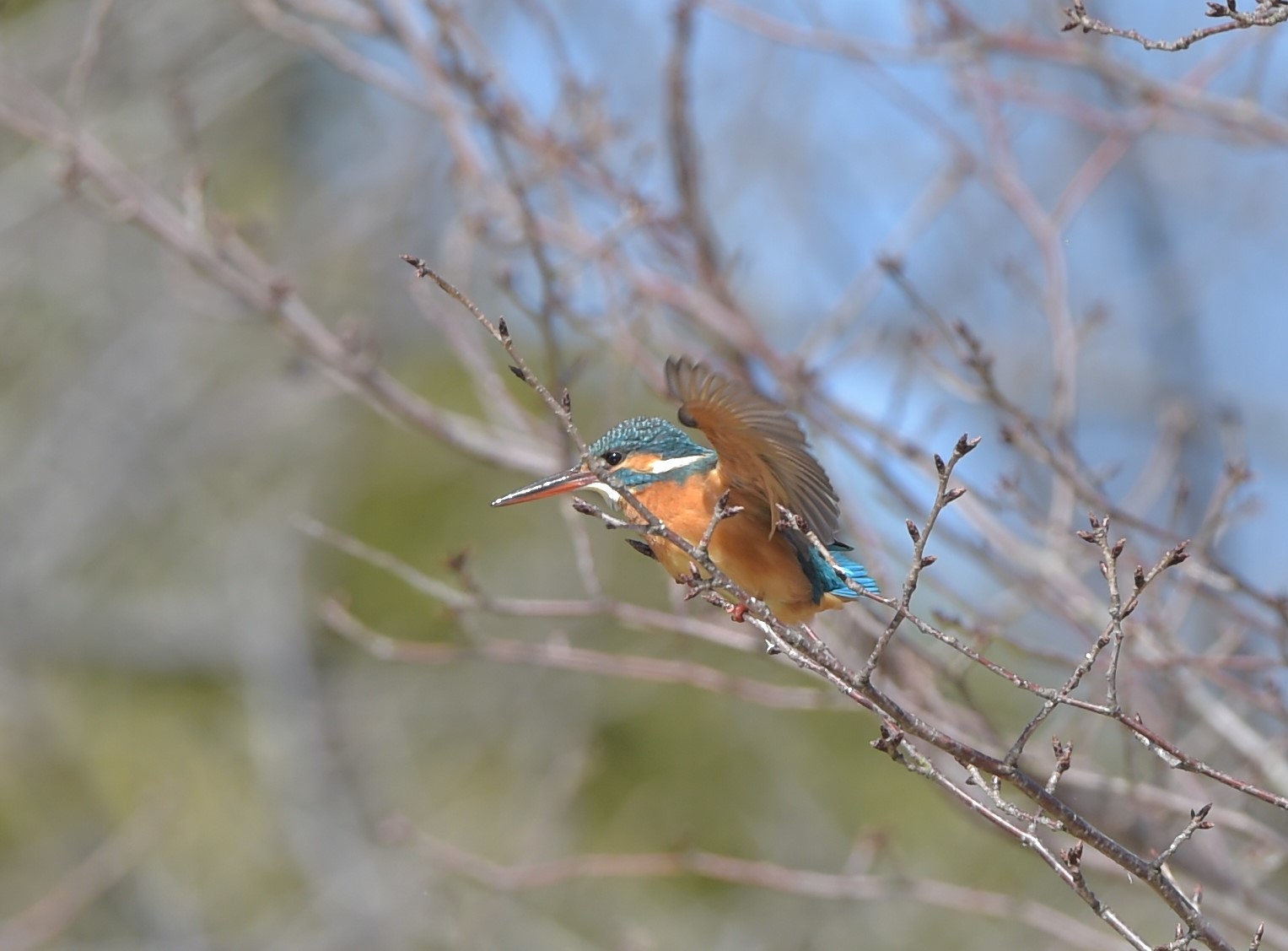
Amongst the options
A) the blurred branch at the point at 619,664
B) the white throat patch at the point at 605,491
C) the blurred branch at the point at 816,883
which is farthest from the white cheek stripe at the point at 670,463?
the blurred branch at the point at 816,883

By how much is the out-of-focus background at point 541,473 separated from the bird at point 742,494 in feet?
0.85

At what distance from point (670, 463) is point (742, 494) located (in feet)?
0.75

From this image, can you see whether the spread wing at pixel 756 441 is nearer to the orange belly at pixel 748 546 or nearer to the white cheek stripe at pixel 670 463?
the orange belly at pixel 748 546

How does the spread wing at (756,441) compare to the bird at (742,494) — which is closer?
the spread wing at (756,441)

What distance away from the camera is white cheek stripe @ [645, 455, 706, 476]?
278 centimetres

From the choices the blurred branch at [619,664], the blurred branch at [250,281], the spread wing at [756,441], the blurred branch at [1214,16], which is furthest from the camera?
the blurred branch at [250,281]

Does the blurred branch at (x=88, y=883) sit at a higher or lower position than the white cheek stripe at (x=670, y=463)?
lower

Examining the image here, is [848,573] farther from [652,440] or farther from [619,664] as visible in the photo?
[619,664]

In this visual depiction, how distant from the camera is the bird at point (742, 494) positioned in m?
2.28

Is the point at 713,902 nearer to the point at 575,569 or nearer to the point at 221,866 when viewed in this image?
the point at 575,569

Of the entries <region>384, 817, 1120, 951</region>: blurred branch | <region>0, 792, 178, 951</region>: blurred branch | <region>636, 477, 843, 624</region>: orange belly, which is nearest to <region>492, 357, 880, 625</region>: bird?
<region>636, 477, 843, 624</region>: orange belly

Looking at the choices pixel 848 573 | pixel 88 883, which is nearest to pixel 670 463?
pixel 848 573

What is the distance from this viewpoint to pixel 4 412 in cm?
847

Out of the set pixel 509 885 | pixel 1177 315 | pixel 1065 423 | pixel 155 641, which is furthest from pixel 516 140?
pixel 155 641
